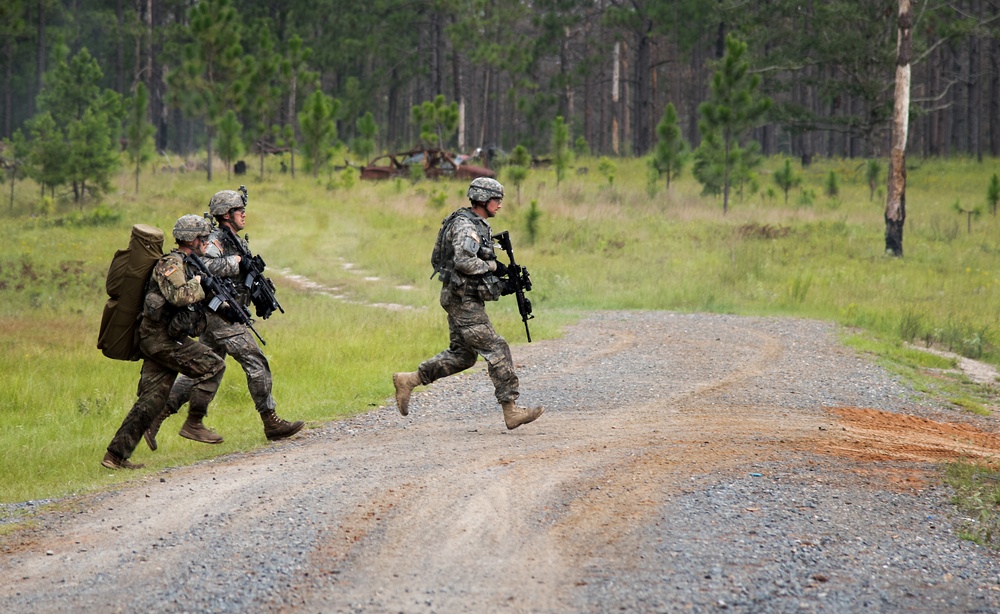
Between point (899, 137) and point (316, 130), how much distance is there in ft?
62.2

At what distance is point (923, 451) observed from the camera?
7.40 metres

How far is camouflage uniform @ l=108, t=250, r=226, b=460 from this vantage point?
6.71m

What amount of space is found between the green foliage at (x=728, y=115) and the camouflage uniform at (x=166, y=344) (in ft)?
68.4

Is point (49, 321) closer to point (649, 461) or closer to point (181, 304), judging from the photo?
point (181, 304)

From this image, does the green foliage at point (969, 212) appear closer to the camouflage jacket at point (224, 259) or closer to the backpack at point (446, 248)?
the backpack at point (446, 248)

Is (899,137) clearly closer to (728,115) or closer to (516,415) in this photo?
(728,115)

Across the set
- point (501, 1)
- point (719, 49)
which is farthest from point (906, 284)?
point (501, 1)

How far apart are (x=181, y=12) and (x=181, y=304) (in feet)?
170

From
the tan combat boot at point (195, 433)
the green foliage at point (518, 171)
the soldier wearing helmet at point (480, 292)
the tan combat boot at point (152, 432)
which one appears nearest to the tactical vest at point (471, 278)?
the soldier wearing helmet at point (480, 292)

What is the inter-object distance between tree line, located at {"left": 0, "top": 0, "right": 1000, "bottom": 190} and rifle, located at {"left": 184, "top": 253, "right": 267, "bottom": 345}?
59.3 feet

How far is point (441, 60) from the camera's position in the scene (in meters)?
41.7

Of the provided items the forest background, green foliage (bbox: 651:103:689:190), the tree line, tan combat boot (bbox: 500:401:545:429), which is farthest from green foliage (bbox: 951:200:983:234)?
tan combat boot (bbox: 500:401:545:429)

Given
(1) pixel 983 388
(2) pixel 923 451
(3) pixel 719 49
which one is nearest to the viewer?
(2) pixel 923 451

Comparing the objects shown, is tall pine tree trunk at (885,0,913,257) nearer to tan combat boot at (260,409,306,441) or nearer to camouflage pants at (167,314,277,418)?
tan combat boot at (260,409,306,441)
